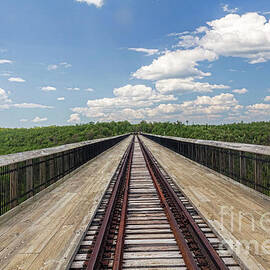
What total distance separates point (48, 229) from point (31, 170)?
311cm

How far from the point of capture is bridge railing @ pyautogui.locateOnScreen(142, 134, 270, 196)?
8530 millimetres

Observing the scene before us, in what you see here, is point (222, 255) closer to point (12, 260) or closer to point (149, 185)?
point (12, 260)

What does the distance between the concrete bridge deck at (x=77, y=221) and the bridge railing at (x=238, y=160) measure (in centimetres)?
46

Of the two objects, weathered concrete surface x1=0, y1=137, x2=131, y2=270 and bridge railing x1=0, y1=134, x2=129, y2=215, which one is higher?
bridge railing x1=0, y1=134, x2=129, y2=215

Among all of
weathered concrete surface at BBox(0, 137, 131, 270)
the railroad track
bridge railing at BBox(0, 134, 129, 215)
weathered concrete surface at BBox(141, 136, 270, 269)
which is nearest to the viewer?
the railroad track

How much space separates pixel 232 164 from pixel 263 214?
4.45 meters

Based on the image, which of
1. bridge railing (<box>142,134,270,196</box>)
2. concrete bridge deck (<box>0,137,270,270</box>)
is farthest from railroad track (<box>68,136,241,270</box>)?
bridge railing (<box>142,134,270,196</box>)

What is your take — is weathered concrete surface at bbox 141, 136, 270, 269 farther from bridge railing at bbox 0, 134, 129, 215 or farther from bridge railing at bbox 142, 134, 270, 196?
bridge railing at bbox 0, 134, 129, 215

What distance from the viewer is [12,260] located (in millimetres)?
4223

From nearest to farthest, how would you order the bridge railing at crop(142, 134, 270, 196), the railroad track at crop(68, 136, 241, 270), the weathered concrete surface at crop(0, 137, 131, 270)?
1. the railroad track at crop(68, 136, 241, 270)
2. the weathered concrete surface at crop(0, 137, 131, 270)
3. the bridge railing at crop(142, 134, 270, 196)

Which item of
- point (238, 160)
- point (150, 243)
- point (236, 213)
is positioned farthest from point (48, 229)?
point (238, 160)

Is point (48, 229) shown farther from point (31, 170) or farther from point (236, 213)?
point (236, 213)

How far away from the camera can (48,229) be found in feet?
18.2

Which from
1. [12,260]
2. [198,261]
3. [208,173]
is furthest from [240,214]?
[208,173]
